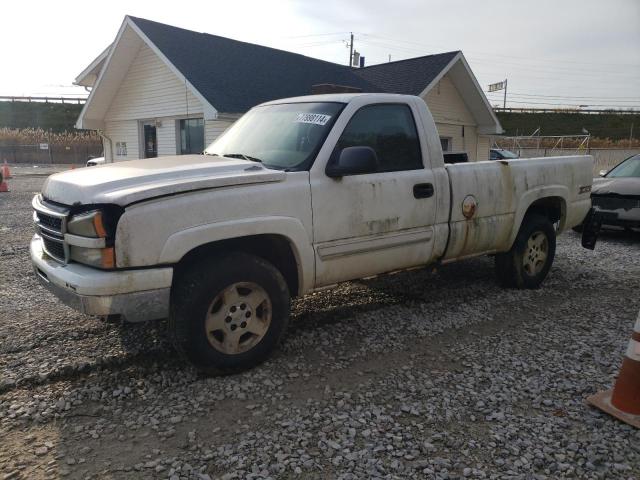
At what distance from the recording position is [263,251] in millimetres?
3779

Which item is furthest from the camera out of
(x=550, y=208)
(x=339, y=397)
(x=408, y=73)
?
(x=408, y=73)

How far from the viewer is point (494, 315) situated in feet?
15.9

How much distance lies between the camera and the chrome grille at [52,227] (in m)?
3.19

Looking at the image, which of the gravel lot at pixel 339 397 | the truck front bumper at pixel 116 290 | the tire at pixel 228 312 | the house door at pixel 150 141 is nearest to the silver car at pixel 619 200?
the gravel lot at pixel 339 397

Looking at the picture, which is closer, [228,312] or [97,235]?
[97,235]

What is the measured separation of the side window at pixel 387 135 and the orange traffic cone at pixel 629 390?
2181 millimetres

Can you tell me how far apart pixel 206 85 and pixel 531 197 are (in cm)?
1048

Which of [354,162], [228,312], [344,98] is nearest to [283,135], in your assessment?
[344,98]

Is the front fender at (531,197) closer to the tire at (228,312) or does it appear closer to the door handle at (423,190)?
the door handle at (423,190)

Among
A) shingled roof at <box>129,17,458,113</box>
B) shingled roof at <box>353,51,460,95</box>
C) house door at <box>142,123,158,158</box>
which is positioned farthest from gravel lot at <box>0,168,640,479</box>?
shingled roof at <box>353,51,460,95</box>

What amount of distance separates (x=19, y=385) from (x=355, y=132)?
10.3 feet

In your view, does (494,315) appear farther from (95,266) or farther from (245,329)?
(95,266)

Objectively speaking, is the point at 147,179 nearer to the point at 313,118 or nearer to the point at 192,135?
the point at 313,118

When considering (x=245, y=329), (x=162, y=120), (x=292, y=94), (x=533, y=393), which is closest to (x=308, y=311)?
(x=245, y=329)
